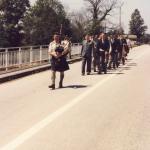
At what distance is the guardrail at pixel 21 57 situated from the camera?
21.4m

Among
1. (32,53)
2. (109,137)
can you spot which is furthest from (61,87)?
(32,53)

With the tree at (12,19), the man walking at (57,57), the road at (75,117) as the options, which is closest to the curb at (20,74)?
the road at (75,117)

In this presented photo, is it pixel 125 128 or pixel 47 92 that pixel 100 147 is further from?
pixel 47 92

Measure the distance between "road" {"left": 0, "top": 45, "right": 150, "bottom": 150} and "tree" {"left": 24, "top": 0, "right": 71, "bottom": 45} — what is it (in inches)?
1962

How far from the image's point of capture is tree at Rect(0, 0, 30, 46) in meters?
82.0

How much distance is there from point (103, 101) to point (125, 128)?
3.83 meters

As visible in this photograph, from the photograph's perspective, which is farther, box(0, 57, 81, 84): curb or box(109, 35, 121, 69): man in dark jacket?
box(109, 35, 121, 69): man in dark jacket

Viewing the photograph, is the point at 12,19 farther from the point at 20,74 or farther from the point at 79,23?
the point at 20,74

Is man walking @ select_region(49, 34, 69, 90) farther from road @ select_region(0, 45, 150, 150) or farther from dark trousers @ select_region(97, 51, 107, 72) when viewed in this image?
dark trousers @ select_region(97, 51, 107, 72)

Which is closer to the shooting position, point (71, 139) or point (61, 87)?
point (71, 139)

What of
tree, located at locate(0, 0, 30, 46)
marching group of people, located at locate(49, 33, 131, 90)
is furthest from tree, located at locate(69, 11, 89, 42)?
marching group of people, located at locate(49, 33, 131, 90)

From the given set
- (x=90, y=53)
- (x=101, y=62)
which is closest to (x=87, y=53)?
(x=90, y=53)

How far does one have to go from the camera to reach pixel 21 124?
32.1 feet

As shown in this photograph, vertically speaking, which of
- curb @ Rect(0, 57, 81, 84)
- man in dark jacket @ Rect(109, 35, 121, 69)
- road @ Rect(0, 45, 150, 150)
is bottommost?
curb @ Rect(0, 57, 81, 84)
